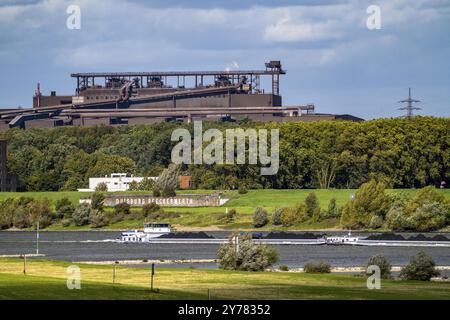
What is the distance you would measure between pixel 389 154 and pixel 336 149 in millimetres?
8868

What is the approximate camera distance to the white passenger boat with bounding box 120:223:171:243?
449 feet

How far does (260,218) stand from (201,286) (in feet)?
279

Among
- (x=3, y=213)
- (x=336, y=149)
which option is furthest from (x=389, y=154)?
(x=3, y=213)

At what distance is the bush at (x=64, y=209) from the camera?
163m

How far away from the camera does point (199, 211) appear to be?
162500 millimetres

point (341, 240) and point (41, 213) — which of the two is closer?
point (341, 240)

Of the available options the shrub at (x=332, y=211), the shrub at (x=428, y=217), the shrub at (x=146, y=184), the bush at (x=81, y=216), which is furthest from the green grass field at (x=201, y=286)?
the shrub at (x=146, y=184)

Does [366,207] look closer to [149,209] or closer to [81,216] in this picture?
[149,209]

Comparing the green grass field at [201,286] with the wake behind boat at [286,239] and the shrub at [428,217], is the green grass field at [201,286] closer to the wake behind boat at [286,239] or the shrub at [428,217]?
the wake behind boat at [286,239]

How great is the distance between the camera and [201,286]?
6412cm

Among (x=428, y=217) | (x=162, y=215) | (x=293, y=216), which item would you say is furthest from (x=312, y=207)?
(x=162, y=215)

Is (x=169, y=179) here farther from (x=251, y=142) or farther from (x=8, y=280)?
(x=8, y=280)

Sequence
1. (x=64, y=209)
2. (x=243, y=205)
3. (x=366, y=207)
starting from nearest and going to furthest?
1. (x=366, y=207)
2. (x=64, y=209)
3. (x=243, y=205)

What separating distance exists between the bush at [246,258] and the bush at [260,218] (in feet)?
218
